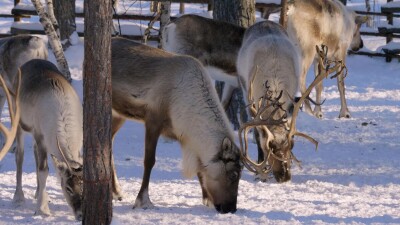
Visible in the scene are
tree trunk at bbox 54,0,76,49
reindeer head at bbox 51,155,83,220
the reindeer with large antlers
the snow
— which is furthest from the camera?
tree trunk at bbox 54,0,76,49

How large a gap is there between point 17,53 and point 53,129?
3036mm

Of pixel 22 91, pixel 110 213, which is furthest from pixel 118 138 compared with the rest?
pixel 110 213

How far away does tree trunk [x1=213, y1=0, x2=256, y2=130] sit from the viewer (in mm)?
Result: 10977

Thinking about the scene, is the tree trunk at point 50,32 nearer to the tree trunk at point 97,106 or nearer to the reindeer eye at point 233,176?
the reindeer eye at point 233,176

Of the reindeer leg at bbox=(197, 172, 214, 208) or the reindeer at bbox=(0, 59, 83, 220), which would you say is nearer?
the reindeer at bbox=(0, 59, 83, 220)

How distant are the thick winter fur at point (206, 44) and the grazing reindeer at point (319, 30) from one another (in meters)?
1.74

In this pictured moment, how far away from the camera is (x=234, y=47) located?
10.3 meters

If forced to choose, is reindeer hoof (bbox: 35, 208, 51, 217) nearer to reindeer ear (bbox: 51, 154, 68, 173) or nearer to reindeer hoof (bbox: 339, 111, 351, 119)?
reindeer ear (bbox: 51, 154, 68, 173)

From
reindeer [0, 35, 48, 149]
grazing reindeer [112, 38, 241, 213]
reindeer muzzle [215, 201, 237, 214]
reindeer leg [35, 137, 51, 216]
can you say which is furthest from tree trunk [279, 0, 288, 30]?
reindeer leg [35, 137, 51, 216]

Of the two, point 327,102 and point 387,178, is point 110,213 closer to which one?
point 387,178

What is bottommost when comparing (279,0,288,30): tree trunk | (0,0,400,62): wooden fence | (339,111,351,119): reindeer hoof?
(339,111,351,119): reindeer hoof

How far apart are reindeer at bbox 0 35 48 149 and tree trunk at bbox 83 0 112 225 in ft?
13.1

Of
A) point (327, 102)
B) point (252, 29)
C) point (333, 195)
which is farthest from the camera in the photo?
point (327, 102)

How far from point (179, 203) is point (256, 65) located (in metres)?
2.27
